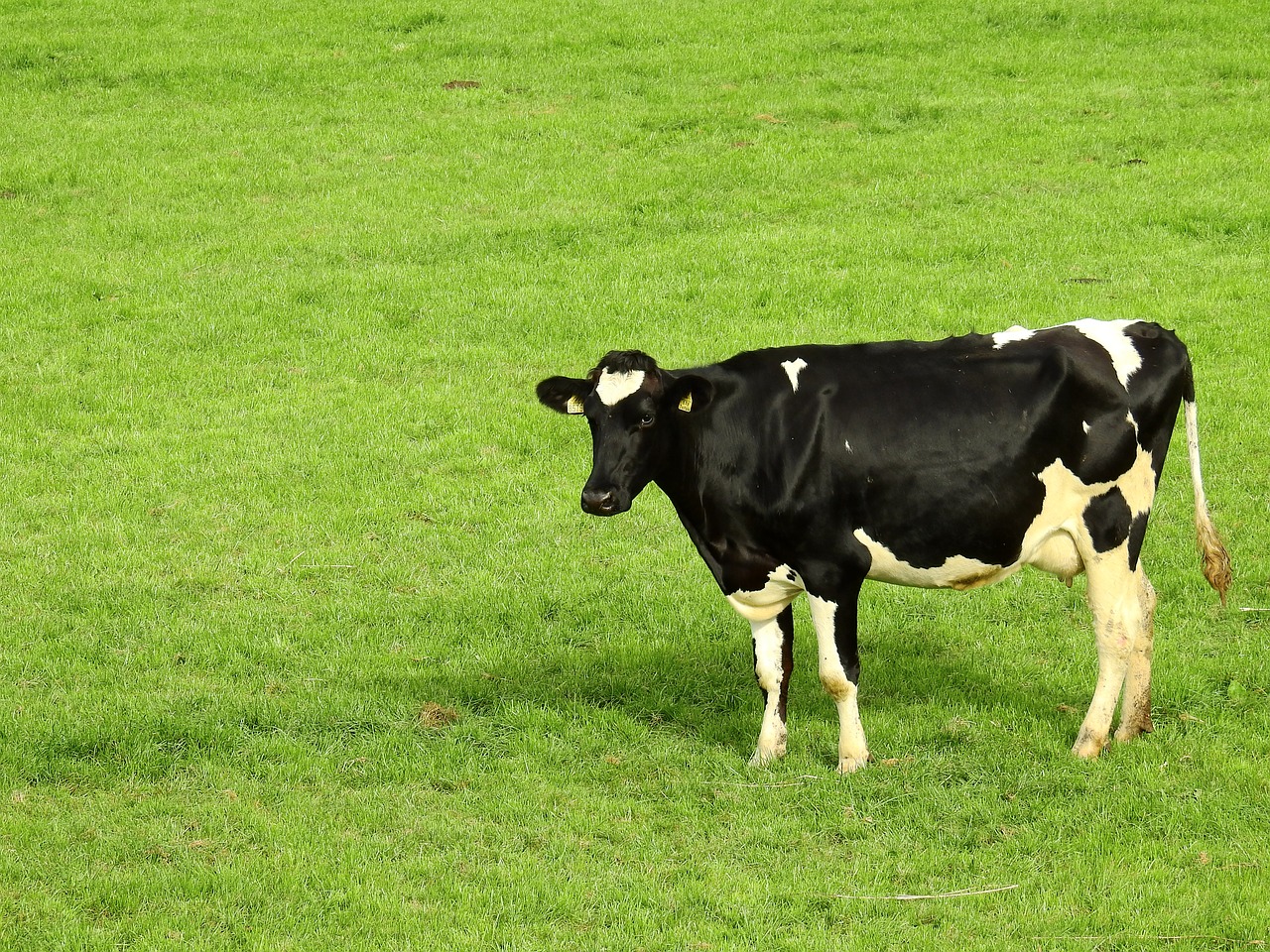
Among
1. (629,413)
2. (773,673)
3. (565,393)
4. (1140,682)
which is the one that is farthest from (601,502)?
(1140,682)

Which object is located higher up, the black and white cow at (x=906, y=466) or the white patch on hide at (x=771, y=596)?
the black and white cow at (x=906, y=466)

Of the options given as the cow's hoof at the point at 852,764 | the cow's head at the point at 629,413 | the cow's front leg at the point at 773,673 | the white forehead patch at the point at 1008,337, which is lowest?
the cow's hoof at the point at 852,764

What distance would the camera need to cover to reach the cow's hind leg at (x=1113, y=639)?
8.96 metres

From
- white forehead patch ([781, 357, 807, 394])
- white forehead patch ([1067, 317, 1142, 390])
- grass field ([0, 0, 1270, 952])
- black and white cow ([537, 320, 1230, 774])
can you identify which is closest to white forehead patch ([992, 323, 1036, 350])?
black and white cow ([537, 320, 1230, 774])

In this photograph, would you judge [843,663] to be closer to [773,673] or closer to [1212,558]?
[773,673]

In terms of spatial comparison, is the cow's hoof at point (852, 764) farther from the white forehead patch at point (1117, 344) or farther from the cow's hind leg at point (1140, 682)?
the white forehead patch at point (1117, 344)

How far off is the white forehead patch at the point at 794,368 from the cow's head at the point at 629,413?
0.53m

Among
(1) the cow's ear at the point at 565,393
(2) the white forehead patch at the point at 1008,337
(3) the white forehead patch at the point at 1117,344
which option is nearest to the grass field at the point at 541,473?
(1) the cow's ear at the point at 565,393

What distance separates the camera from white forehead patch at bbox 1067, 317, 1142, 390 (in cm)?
892

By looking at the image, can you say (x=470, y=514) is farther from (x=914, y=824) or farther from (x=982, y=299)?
(x=982, y=299)

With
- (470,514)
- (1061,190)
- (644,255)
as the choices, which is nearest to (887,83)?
(1061,190)

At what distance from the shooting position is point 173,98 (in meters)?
25.3

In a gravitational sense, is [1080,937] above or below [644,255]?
below

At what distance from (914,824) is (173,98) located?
21.0 metres
